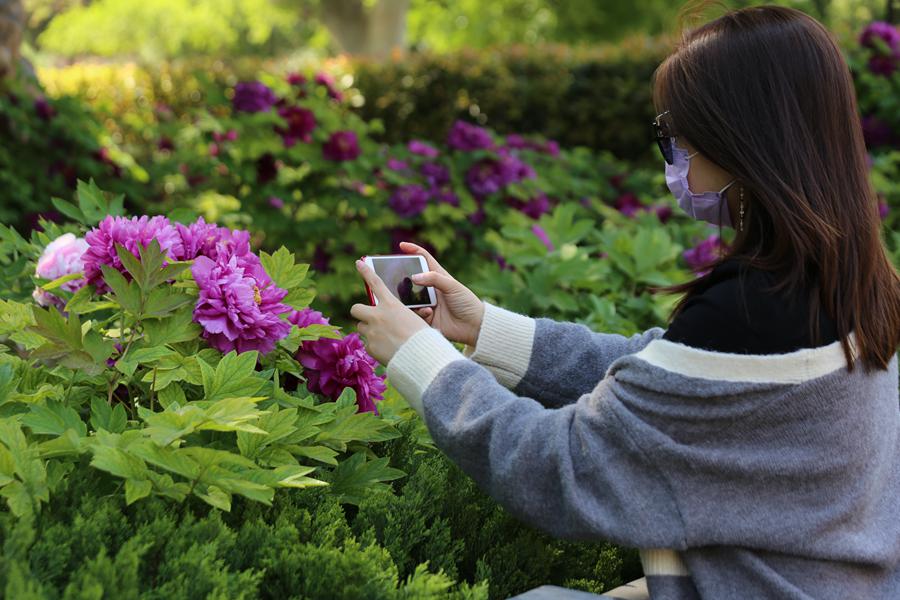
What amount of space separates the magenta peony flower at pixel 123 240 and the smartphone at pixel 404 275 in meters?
0.36

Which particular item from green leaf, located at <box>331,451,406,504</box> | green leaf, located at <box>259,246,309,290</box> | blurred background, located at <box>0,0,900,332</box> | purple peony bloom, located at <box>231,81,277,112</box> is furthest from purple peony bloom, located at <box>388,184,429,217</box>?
green leaf, located at <box>331,451,406,504</box>

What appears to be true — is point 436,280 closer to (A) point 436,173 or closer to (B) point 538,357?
(B) point 538,357

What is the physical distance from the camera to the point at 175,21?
87.1 feet

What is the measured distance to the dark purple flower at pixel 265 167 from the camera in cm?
485

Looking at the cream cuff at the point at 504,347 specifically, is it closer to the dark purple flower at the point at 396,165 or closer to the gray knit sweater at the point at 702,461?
the gray knit sweater at the point at 702,461

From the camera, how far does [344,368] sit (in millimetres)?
1987

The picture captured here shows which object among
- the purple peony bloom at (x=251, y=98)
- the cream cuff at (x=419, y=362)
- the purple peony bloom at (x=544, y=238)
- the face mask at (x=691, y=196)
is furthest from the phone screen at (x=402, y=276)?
the purple peony bloom at (x=251, y=98)

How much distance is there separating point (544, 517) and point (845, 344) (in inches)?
21.9

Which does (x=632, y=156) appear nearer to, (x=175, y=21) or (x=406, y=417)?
(x=406, y=417)

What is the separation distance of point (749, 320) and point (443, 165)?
3567 millimetres

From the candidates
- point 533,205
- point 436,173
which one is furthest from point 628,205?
point 436,173

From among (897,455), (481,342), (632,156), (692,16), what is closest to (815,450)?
(897,455)

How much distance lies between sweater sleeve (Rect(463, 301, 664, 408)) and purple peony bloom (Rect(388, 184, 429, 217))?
2.70 metres

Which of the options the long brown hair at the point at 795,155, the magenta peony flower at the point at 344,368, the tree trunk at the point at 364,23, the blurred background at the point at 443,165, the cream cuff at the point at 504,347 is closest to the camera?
the long brown hair at the point at 795,155
